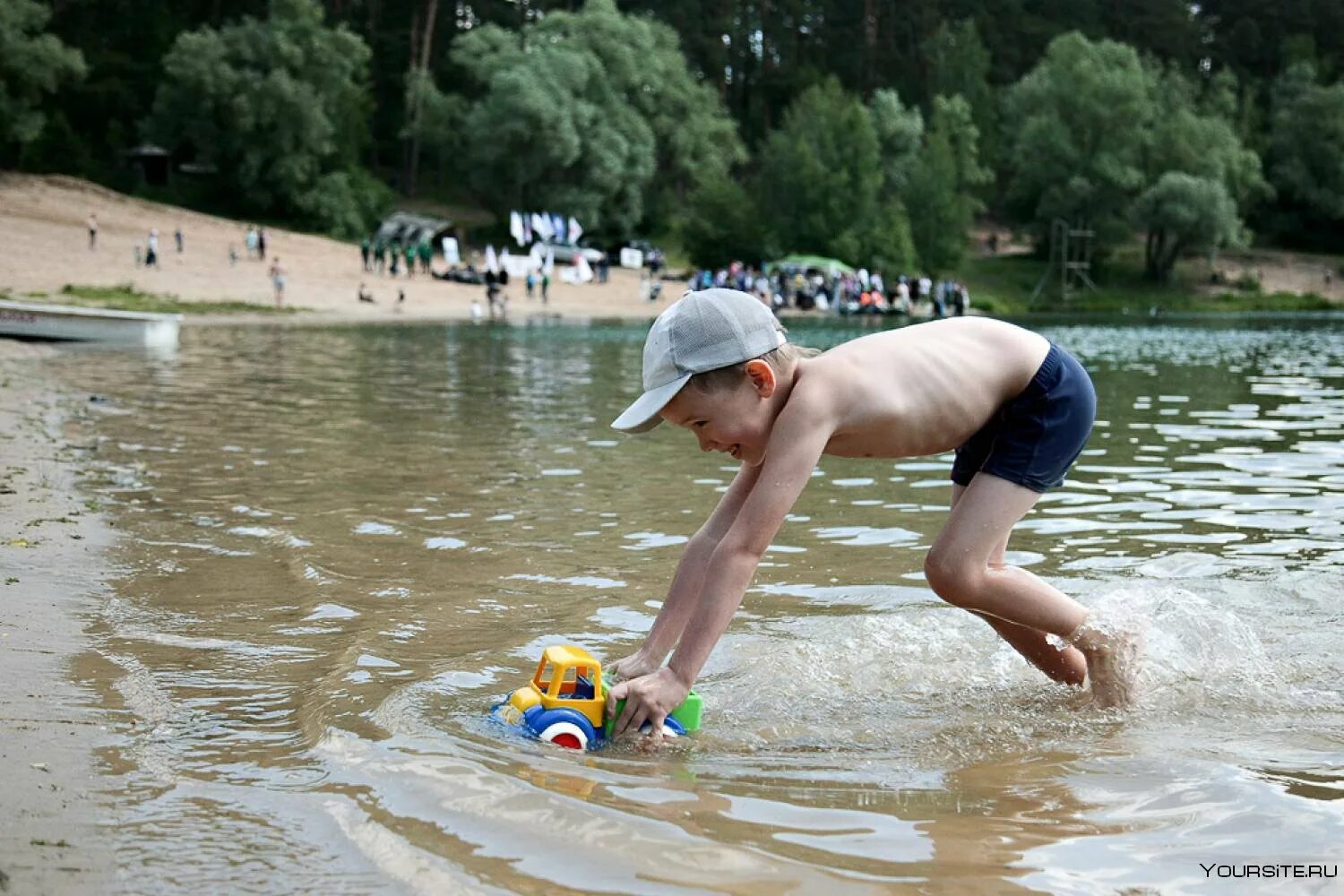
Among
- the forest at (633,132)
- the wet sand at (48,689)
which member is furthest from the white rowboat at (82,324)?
the forest at (633,132)

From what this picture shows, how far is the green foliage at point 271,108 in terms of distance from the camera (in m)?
63.5

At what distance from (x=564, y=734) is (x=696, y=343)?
1.20 m

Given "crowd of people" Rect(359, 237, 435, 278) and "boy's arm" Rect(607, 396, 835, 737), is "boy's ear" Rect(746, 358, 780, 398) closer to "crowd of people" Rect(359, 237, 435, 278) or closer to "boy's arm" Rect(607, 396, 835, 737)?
"boy's arm" Rect(607, 396, 835, 737)

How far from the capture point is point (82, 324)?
964 inches

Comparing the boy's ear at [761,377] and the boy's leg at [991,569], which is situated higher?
the boy's ear at [761,377]

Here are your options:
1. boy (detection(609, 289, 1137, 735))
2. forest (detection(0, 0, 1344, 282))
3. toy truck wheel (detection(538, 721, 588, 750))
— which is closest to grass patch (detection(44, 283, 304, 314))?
forest (detection(0, 0, 1344, 282))

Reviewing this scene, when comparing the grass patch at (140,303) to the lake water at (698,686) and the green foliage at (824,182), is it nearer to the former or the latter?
the lake water at (698,686)

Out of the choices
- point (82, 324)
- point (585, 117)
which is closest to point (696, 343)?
point (82, 324)

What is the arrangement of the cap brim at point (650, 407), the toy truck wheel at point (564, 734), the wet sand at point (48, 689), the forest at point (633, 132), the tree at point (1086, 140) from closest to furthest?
the wet sand at point (48, 689) < the cap brim at point (650, 407) < the toy truck wheel at point (564, 734) < the forest at point (633, 132) < the tree at point (1086, 140)

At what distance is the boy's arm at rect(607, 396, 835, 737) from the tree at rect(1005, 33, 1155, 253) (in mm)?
73889

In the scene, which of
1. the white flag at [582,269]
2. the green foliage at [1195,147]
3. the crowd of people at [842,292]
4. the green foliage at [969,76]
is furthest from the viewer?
the green foliage at [969,76]

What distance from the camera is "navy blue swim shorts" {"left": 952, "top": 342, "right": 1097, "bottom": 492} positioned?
4.71m

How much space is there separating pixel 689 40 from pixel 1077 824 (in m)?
90.1

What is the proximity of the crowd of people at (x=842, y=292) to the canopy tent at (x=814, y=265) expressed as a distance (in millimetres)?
226
